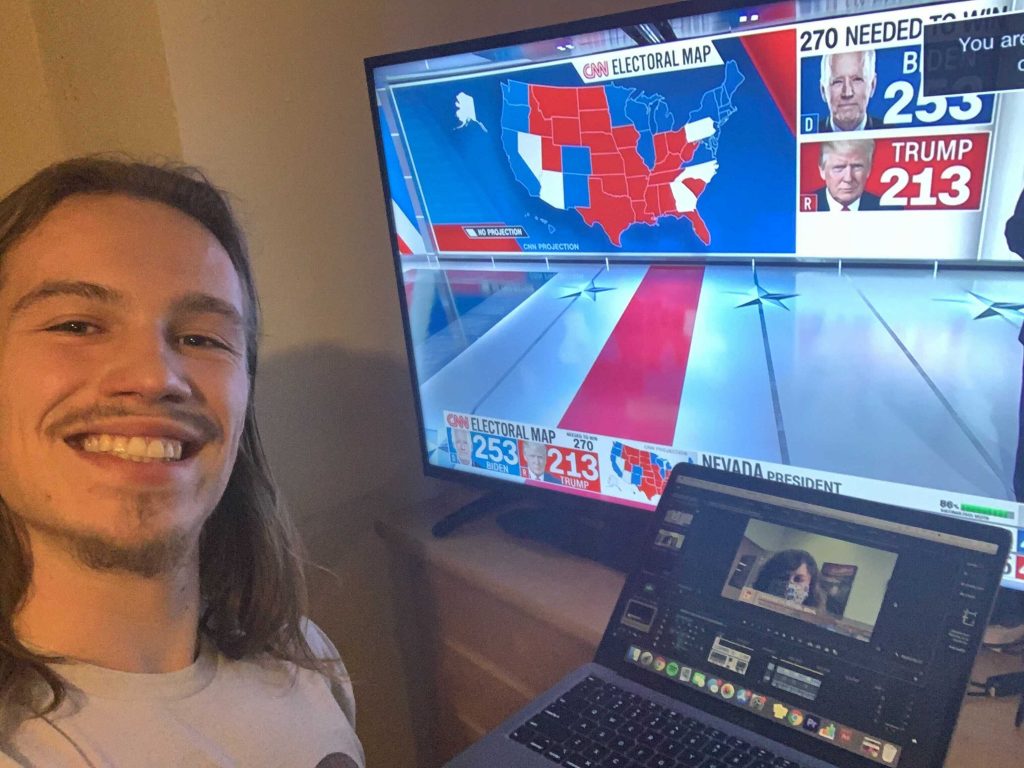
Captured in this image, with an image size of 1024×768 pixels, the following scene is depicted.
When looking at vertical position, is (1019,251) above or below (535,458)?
above

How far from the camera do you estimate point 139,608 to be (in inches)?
33.6

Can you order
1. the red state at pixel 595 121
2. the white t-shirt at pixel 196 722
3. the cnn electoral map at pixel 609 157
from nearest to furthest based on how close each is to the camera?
the white t-shirt at pixel 196 722 → the cnn electoral map at pixel 609 157 → the red state at pixel 595 121

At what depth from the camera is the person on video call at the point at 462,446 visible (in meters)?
1.38

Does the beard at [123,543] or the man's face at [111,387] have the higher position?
the man's face at [111,387]

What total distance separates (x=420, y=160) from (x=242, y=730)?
832 mm

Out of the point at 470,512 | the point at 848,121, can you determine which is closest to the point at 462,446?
the point at 470,512

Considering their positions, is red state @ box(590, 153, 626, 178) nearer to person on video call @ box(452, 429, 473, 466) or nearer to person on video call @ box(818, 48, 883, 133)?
person on video call @ box(818, 48, 883, 133)

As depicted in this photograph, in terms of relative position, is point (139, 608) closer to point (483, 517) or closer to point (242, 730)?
point (242, 730)

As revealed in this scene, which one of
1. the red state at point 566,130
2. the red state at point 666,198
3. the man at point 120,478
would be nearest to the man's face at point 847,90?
the red state at point 666,198

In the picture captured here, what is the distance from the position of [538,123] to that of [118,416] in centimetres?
67

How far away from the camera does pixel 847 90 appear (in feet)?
3.00

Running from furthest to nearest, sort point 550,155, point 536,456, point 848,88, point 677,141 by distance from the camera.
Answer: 1. point 536,456
2. point 550,155
3. point 677,141
4. point 848,88

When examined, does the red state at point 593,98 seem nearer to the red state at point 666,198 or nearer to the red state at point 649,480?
the red state at point 666,198

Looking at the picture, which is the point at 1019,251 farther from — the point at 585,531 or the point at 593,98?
the point at 585,531
